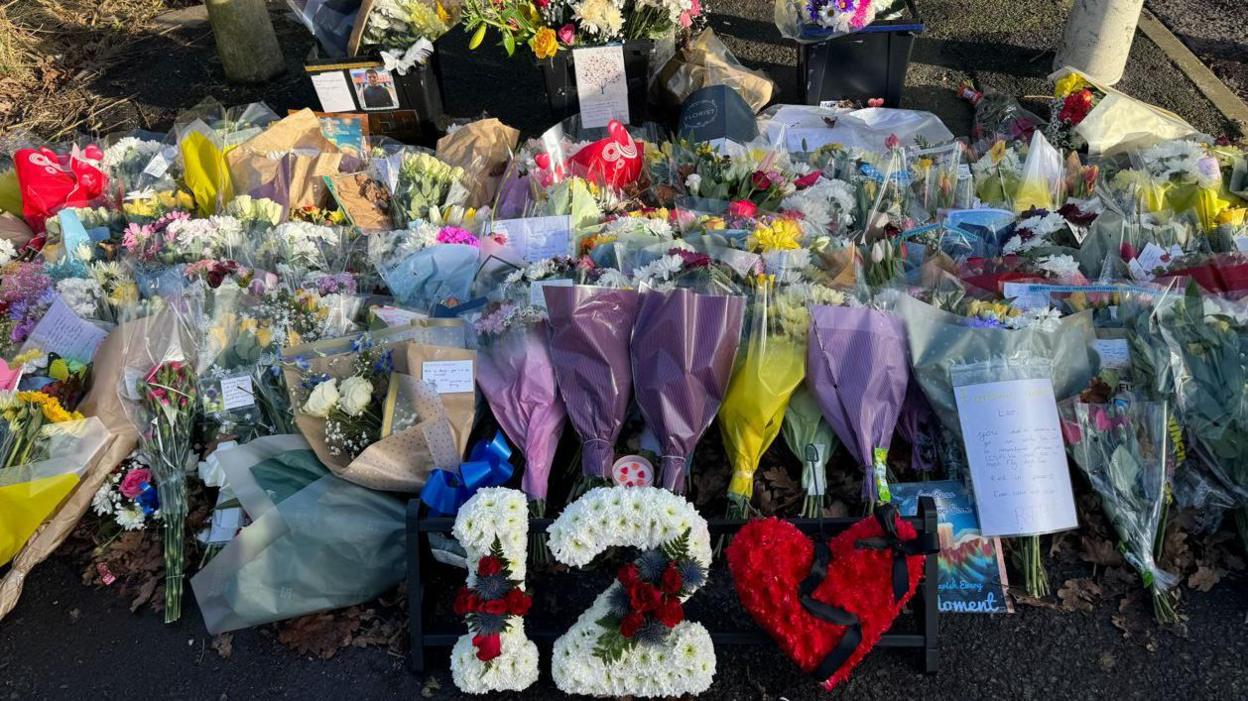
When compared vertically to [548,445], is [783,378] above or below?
above

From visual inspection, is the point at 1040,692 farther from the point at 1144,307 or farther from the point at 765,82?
the point at 765,82

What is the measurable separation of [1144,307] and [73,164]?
16.6 feet

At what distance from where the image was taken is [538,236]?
3850 millimetres

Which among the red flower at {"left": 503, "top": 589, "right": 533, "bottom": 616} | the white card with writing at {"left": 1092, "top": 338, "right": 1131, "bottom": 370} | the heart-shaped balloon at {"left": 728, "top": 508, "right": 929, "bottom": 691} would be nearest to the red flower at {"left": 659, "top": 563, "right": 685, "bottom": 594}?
the heart-shaped balloon at {"left": 728, "top": 508, "right": 929, "bottom": 691}

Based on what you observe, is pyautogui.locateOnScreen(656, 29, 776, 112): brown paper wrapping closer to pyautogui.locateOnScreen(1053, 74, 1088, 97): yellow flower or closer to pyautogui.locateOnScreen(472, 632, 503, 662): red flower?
pyautogui.locateOnScreen(1053, 74, 1088, 97): yellow flower

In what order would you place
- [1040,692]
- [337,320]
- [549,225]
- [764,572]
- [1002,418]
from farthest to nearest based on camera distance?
[549,225]
[337,320]
[1002,418]
[1040,692]
[764,572]

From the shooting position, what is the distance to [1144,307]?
305 centimetres

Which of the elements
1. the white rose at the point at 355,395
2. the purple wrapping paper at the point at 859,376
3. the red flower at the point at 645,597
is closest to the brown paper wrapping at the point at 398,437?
the white rose at the point at 355,395

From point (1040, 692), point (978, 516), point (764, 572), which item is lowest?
point (1040, 692)

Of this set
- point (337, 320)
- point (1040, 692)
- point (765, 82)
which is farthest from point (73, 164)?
point (1040, 692)

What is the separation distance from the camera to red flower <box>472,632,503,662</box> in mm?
2434

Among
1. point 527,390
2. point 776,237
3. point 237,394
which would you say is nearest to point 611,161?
point 776,237

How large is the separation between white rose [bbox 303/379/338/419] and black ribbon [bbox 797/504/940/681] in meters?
1.62

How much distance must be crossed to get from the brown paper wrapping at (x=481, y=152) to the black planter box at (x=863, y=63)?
74.1 inches
